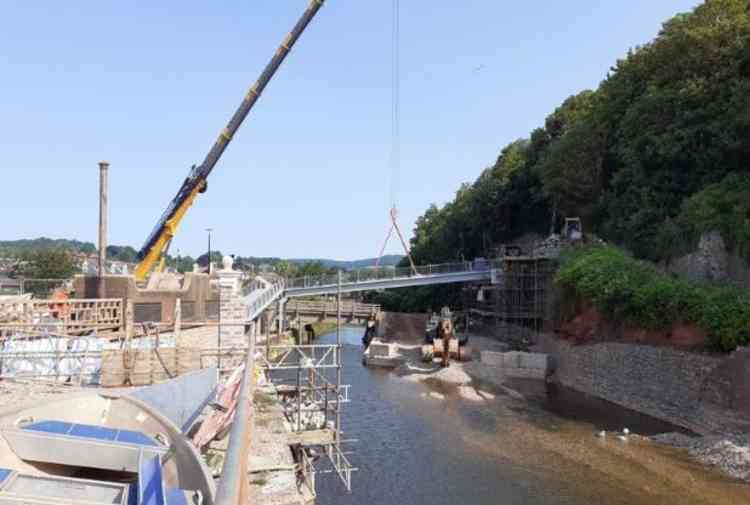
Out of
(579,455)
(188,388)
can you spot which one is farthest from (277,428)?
(579,455)

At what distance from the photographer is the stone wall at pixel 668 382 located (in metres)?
20.5

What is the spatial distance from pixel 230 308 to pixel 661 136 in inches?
975

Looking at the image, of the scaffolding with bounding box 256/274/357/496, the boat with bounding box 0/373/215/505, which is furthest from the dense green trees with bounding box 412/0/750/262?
the boat with bounding box 0/373/215/505

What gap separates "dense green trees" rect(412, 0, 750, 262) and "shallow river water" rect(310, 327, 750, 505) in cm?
1124

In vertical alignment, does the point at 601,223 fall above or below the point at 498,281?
above

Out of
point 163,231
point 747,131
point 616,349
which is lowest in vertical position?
point 616,349

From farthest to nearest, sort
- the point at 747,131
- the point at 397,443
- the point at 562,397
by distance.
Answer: the point at 562,397 < the point at 747,131 < the point at 397,443

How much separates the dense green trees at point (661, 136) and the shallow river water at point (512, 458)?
1124 cm

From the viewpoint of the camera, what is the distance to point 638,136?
32.2m

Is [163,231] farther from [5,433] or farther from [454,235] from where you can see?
[454,235]

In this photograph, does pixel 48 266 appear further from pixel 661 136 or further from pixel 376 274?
pixel 661 136

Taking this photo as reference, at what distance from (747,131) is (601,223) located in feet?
43.3

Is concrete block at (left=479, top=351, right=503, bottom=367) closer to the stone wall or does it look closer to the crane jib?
the stone wall

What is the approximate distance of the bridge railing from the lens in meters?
42.4
